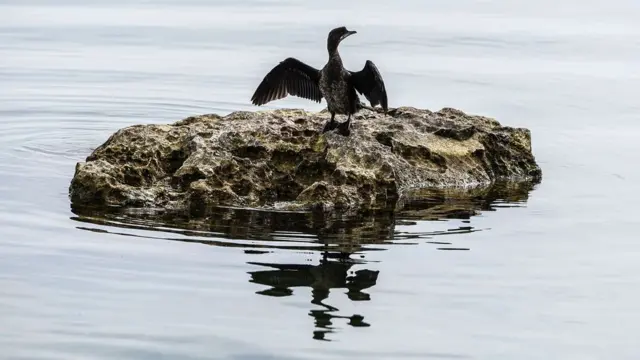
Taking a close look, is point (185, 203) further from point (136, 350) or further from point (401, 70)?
point (401, 70)

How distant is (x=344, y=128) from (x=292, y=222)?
1.36 metres

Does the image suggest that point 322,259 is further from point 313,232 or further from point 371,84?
point 371,84

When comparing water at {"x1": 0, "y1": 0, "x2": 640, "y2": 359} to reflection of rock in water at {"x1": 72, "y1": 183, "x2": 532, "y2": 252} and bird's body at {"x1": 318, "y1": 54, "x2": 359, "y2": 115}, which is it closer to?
reflection of rock in water at {"x1": 72, "y1": 183, "x2": 532, "y2": 252}

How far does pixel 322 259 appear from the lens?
9039 millimetres

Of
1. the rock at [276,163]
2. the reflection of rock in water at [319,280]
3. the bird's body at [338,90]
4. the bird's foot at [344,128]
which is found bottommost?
the reflection of rock in water at [319,280]

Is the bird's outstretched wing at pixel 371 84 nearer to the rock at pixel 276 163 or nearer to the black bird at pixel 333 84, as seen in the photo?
the black bird at pixel 333 84

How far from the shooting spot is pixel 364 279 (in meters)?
8.61

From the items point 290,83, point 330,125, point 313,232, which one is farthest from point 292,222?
point 290,83

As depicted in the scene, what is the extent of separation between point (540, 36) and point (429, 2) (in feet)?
21.1

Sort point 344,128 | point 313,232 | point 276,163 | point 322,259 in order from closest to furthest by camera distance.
→ point 322,259 → point 313,232 → point 276,163 → point 344,128

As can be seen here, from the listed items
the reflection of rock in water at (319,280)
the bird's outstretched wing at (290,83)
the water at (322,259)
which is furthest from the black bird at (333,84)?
the reflection of rock in water at (319,280)

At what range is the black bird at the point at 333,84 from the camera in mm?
10914

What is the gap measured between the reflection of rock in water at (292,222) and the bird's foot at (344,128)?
78cm

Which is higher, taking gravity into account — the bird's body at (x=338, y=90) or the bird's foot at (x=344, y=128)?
the bird's body at (x=338, y=90)
